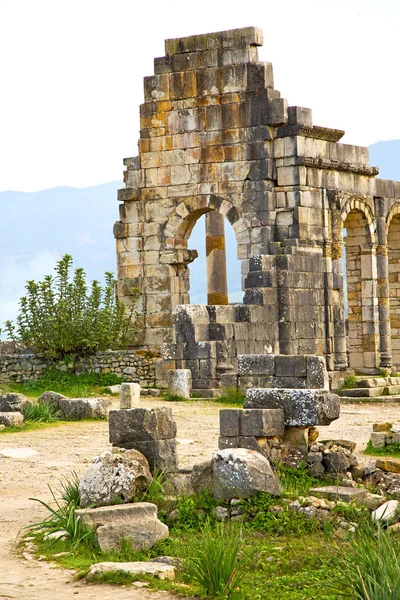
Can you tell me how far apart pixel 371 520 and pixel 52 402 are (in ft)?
33.2

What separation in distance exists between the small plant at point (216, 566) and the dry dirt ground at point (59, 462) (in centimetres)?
29

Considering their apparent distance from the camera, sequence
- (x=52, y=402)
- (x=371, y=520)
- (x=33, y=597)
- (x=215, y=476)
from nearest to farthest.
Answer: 1. (x=33, y=597)
2. (x=371, y=520)
3. (x=215, y=476)
4. (x=52, y=402)

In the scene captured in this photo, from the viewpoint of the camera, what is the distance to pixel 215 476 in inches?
427

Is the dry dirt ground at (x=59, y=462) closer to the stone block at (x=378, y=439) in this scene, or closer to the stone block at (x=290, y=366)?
the stone block at (x=378, y=439)

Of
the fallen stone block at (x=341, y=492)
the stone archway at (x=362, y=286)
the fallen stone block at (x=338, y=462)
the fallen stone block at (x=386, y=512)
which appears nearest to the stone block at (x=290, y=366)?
the fallen stone block at (x=338, y=462)

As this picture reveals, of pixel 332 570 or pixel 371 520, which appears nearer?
pixel 332 570

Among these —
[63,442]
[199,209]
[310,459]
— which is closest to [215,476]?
[310,459]

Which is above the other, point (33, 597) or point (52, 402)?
point (52, 402)

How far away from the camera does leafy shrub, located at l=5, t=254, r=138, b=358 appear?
24.2 metres

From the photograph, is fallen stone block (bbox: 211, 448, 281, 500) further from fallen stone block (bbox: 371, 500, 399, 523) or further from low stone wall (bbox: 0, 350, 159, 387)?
low stone wall (bbox: 0, 350, 159, 387)

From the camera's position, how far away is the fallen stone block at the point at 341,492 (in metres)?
10.8

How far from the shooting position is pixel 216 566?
337 inches

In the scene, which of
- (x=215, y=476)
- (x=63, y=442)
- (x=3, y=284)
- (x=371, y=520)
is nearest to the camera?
(x=371, y=520)

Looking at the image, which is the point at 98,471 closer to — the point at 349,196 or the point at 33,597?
the point at 33,597
